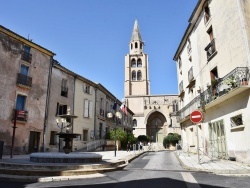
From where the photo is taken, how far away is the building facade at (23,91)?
17.0 m

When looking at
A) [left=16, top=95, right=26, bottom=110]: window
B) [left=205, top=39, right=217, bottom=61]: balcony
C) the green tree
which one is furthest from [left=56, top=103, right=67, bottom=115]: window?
[left=205, top=39, right=217, bottom=61]: balcony

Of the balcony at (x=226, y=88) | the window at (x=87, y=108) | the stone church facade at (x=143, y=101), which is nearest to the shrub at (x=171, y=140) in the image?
the stone church facade at (x=143, y=101)

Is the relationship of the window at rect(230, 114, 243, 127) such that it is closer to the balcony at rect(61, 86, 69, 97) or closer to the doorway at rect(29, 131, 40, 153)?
the doorway at rect(29, 131, 40, 153)

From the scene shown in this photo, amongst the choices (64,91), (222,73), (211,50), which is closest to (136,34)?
(64,91)

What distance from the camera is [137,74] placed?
70.5 meters

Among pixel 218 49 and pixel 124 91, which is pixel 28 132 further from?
pixel 124 91

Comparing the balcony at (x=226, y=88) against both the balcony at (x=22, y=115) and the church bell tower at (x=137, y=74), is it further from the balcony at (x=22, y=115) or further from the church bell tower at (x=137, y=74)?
the church bell tower at (x=137, y=74)

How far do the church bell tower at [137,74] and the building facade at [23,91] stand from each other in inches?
1861

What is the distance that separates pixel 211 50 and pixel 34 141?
16108mm

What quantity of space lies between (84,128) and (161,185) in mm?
19701

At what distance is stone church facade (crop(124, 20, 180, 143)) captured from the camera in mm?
57938

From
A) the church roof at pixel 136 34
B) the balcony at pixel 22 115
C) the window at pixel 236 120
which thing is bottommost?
the window at pixel 236 120

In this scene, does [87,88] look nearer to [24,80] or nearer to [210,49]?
[24,80]

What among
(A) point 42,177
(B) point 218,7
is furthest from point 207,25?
(A) point 42,177
